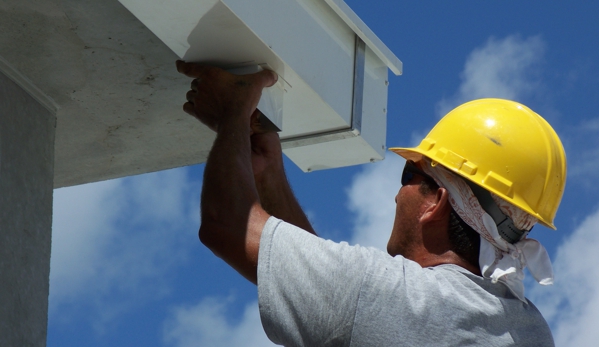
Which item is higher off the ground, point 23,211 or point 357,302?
point 23,211

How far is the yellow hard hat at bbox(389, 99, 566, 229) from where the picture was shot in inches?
132

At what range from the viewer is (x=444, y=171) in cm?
346

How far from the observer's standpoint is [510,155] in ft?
11.0

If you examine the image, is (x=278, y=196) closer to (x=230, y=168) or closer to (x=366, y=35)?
(x=230, y=168)

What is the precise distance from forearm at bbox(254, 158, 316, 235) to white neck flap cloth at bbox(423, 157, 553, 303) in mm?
816

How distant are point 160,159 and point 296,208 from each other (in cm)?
92

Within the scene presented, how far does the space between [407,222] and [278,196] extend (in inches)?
30.6

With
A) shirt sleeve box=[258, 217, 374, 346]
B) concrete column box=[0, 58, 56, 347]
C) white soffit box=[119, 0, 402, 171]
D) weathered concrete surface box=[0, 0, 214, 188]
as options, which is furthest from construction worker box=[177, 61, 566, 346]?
concrete column box=[0, 58, 56, 347]

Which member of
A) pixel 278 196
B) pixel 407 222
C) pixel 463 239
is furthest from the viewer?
pixel 278 196

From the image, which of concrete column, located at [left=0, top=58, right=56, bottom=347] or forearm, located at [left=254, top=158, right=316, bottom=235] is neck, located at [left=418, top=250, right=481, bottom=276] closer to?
forearm, located at [left=254, top=158, right=316, bottom=235]

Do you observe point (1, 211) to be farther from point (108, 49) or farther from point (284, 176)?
point (284, 176)

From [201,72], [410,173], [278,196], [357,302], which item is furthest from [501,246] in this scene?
[201,72]

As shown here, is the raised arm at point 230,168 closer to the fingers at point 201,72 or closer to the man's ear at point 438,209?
the fingers at point 201,72

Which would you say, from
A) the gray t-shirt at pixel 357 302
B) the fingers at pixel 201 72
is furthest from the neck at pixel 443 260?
the fingers at pixel 201 72
